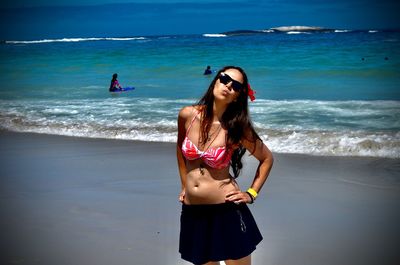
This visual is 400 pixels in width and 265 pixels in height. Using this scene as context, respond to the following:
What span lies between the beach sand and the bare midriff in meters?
1.53

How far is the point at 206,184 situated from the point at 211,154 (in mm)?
195

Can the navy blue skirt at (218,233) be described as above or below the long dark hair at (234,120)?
below

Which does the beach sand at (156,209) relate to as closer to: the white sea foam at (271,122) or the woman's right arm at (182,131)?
the white sea foam at (271,122)

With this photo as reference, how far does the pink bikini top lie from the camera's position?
341 cm

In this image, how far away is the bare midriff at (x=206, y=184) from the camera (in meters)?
3.45

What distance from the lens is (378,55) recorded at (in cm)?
3325

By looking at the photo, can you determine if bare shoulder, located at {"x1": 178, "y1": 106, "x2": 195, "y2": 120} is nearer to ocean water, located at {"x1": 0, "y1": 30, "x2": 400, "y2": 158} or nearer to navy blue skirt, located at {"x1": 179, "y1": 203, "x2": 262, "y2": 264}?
navy blue skirt, located at {"x1": 179, "y1": 203, "x2": 262, "y2": 264}

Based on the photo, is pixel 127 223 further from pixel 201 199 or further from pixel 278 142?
pixel 278 142

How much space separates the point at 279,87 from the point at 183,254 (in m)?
17.7

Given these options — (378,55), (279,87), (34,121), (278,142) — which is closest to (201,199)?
(278,142)

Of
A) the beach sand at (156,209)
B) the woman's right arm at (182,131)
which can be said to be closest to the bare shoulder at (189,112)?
the woman's right arm at (182,131)

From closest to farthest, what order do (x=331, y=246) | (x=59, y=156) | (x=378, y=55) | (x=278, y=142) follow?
(x=331, y=246) < (x=59, y=156) < (x=278, y=142) < (x=378, y=55)

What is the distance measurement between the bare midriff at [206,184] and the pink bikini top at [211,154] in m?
0.06

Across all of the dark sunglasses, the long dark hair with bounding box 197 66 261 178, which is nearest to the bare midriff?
the long dark hair with bounding box 197 66 261 178
